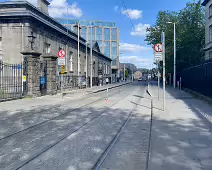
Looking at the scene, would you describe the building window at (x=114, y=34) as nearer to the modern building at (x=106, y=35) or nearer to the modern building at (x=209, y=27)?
the modern building at (x=106, y=35)

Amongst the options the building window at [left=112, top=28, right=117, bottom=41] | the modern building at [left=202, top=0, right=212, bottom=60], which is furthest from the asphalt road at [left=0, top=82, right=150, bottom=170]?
the building window at [left=112, top=28, right=117, bottom=41]

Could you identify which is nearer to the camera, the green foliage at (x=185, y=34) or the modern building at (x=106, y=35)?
the green foliage at (x=185, y=34)

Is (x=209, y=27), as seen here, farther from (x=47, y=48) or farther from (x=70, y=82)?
(x=47, y=48)

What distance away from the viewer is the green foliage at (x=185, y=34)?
3678cm

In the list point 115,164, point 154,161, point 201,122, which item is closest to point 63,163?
point 115,164

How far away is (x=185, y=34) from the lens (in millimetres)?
36750

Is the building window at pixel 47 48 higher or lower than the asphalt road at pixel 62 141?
higher

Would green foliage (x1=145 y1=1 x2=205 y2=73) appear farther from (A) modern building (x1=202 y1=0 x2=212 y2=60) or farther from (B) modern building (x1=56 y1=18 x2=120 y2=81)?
(B) modern building (x1=56 y1=18 x2=120 y2=81)

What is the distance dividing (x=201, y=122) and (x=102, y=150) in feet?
16.7

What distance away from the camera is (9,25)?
22766 mm

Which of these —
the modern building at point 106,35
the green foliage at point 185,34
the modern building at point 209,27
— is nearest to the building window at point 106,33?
the modern building at point 106,35

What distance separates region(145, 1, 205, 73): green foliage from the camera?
121 feet

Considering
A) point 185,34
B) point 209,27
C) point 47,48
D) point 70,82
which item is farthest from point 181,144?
point 185,34

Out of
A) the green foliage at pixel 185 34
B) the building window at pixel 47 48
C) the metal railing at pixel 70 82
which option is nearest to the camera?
the building window at pixel 47 48
